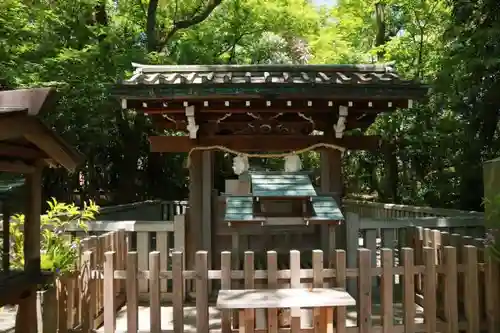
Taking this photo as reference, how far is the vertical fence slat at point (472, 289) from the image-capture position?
190 inches

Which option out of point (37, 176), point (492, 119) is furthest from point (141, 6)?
point (37, 176)

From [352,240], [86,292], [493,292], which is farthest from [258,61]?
[493,292]

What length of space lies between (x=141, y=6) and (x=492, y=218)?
1519 cm

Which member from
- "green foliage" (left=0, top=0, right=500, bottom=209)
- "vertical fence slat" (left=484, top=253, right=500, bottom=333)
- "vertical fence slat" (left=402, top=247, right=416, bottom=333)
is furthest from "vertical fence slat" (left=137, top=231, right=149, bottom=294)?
"vertical fence slat" (left=484, top=253, right=500, bottom=333)

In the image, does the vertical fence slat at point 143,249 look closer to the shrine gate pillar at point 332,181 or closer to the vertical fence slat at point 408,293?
the shrine gate pillar at point 332,181

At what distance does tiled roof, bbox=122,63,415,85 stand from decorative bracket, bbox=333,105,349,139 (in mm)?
420

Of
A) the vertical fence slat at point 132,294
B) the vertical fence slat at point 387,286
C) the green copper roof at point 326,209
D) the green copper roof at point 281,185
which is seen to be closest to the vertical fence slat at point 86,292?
the vertical fence slat at point 132,294

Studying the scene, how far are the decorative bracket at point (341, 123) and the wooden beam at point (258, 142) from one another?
14 cm

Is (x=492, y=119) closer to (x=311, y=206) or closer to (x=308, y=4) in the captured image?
(x=311, y=206)

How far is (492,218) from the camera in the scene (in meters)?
5.14

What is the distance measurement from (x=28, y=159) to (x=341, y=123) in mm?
4651

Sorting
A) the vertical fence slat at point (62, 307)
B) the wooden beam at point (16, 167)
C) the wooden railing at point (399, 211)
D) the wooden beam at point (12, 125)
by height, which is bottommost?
the vertical fence slat at point (62, 307)

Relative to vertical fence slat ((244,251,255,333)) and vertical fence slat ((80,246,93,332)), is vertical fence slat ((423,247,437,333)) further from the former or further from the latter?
vertical fence slat ((80,246,93,332))

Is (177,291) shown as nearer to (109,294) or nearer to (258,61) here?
(109,294)
